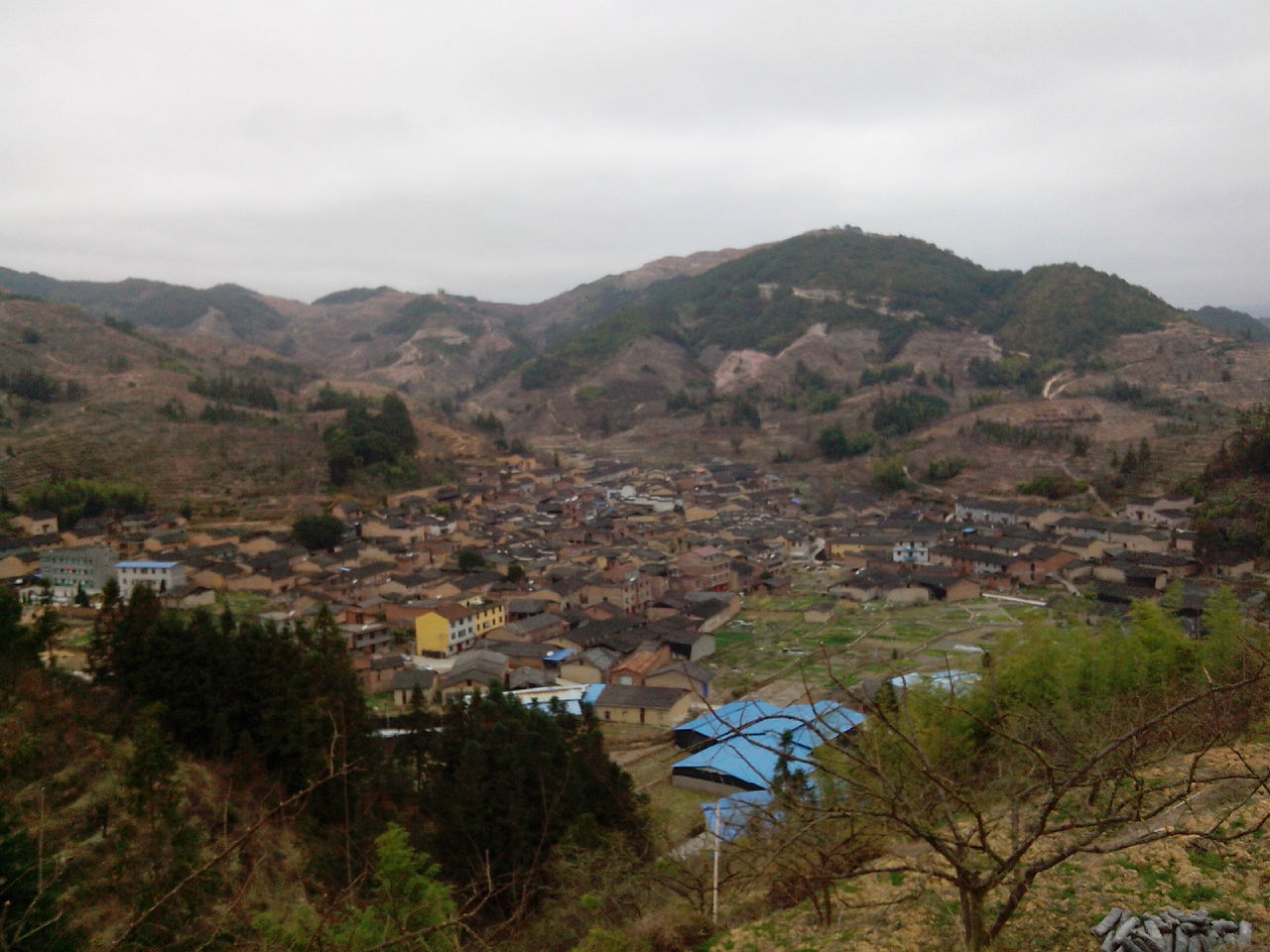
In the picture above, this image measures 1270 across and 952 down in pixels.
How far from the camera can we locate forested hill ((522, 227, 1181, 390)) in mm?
62062

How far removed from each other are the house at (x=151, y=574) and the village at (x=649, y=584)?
5 centimetres

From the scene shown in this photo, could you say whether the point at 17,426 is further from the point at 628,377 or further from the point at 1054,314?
the point at 1054,314

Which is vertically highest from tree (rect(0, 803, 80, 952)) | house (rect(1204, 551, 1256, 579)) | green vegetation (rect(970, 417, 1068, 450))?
green vegetation (rect(970, 417, 1068, 450))

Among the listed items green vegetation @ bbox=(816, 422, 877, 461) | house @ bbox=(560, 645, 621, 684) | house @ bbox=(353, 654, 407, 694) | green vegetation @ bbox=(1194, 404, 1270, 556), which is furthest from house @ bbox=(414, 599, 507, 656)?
green vegetation @ bbox=(816, 422, 877, 461)

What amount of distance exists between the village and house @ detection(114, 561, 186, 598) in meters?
0.05

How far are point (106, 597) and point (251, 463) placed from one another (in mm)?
24430

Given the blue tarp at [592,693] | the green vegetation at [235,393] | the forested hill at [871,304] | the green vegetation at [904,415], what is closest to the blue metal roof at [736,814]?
the blue tarp at [592,693]

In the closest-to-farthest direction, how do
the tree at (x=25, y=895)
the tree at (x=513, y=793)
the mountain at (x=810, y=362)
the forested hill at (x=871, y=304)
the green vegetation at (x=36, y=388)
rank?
the tree at (x=25, y=895) → the tree at (x=513, y=793) → the green vegetation at (x=36, y=388) → the mountain at (x=810, y=362) → the forested hill at (x=871, y=304)

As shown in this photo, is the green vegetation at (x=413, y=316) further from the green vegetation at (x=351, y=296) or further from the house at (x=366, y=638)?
the house at (x=366, y=638)

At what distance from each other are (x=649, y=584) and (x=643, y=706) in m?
7.78

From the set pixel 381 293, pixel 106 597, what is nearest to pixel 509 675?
pixel 106 597

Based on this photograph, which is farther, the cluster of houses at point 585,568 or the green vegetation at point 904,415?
the green vegetation at point 904,415

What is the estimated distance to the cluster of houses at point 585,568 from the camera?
54.7ft

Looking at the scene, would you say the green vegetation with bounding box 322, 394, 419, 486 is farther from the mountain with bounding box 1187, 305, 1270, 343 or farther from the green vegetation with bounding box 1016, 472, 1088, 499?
the mountain with bounding box 1187, 305, 1270, 343
